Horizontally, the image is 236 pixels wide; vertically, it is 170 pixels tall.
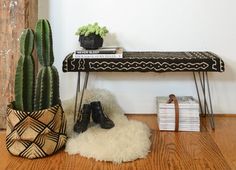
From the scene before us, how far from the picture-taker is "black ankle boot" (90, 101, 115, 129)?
2.30 meters

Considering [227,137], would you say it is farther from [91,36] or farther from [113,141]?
[91,36]

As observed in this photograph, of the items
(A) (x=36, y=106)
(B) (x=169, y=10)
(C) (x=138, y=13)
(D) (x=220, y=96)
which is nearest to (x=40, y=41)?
(A) (x=36, y=106)

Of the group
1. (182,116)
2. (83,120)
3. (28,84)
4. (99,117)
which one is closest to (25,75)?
(28,84)

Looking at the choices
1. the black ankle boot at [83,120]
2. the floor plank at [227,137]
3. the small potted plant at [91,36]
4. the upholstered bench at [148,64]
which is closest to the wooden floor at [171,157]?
the floor plank at [227,137]

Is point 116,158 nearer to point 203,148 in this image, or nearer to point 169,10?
point 203,148

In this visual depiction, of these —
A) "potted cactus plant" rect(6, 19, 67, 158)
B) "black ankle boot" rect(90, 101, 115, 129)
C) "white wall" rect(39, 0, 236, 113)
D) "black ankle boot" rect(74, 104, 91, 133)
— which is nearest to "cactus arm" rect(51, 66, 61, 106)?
"potted cactus plant" rect(6, 19, 67, 158)

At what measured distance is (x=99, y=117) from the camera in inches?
92.1

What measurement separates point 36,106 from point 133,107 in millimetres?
1059

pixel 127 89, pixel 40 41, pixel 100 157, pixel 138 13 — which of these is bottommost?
pixel 100 157

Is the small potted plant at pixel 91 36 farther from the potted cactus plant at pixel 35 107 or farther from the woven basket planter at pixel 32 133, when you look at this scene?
the woven basket planter at pixel 32 133

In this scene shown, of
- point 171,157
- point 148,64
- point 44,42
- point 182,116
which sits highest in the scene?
point 44,42

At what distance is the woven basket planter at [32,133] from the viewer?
1850mm

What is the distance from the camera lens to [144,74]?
2773 millimetres

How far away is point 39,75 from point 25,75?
0.10m
